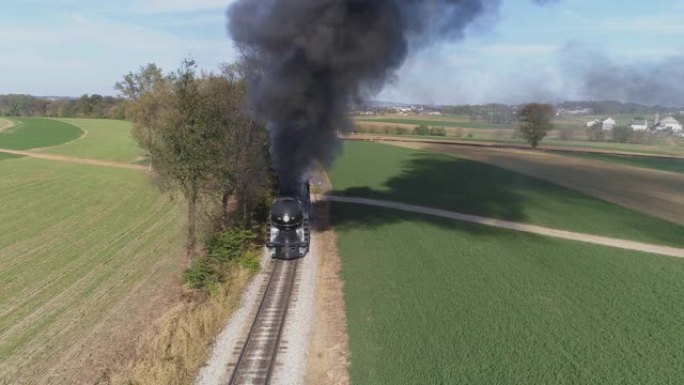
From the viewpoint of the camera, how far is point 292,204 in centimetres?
2084

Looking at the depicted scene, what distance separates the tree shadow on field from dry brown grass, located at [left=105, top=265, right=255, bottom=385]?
13.2m

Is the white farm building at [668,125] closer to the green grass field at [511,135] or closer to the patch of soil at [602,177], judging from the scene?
the green grass field at [511,135]

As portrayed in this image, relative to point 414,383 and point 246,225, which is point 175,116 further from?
point 414,383

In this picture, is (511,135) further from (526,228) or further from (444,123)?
(526,228)

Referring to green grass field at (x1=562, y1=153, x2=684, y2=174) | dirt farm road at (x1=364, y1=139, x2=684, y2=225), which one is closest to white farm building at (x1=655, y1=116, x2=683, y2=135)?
green grass field at (x1=562, y1=153, x2=684, y2=174)

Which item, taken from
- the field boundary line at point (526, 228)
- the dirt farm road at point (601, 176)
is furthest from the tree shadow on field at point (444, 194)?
the dirt farm road at point (601, 176)

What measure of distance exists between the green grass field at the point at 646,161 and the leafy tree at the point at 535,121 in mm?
5654

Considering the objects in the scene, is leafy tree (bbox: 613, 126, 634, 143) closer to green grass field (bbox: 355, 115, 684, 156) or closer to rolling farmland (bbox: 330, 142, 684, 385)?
green grass field (bbox: 355, 115, 684, 156)

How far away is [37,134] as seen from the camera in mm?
82562

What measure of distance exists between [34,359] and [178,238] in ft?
45.3

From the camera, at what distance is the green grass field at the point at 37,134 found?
71.4 metres

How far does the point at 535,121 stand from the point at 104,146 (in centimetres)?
6338

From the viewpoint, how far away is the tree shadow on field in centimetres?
3228

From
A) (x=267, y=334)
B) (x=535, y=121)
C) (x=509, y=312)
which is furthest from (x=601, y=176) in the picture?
(x=267, y=334)
